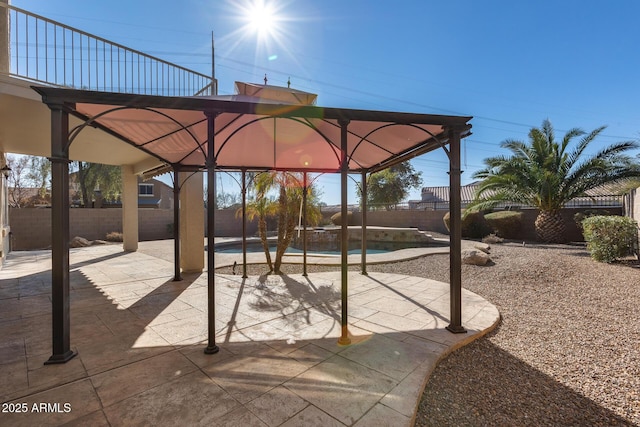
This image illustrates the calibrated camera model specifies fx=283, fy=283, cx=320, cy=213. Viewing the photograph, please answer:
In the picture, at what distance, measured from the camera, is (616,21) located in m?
8.41

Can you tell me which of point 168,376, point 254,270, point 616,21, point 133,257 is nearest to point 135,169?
point 133,257

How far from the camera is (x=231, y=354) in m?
2.85

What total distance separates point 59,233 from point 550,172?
13.5 metres

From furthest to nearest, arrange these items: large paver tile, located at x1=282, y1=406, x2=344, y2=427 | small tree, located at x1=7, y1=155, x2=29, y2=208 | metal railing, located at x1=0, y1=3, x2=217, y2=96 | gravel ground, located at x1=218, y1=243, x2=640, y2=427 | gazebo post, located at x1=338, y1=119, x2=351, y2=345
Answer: small tree, located at x1=7, y1=155, x2=29, y2=208
metal railing, located at x1=0, y1=3, x2=217, y2=96
gazebo post, located at x1=338, y1=119, x2=351, y2=345
gravel ground, located at x1=218, y1=243, x2=640, y2=427
large paver tile, located at x1=282, y1=406, x2=344, y2=427

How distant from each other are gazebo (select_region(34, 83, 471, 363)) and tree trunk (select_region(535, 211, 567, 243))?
9665mm

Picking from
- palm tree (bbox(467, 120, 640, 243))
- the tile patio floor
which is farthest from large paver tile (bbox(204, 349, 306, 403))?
palm tree (bbox(467, 120, 640, 243))

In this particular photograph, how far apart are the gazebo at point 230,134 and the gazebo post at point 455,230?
1 centimetres

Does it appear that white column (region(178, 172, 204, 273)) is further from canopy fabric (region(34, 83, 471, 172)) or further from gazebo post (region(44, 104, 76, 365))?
gazebo post (region(44, 104, 76, 365))

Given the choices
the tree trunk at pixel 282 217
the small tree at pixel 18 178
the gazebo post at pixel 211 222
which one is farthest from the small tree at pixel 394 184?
the small tree at pixel 18 178

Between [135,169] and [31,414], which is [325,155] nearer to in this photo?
[31,414]

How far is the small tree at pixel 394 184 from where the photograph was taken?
2450 centimetres

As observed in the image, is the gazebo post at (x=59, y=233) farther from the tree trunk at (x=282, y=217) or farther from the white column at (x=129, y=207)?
the white column at (x=129, y=207)

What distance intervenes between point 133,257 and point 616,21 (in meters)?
16.3

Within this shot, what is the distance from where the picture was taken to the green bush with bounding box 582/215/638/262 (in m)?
6.74
